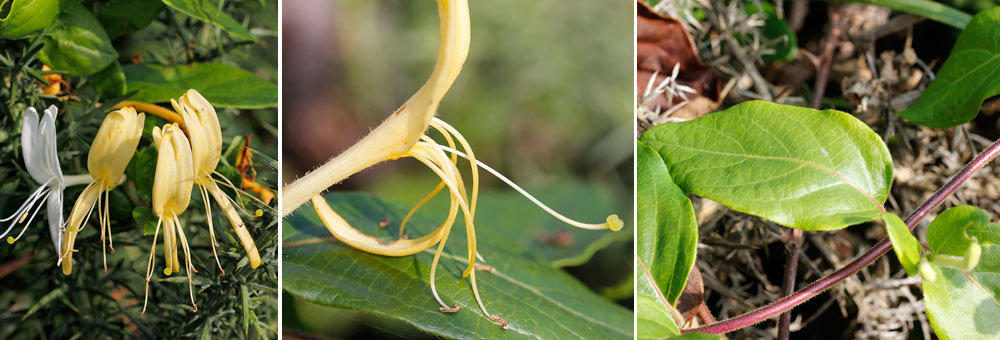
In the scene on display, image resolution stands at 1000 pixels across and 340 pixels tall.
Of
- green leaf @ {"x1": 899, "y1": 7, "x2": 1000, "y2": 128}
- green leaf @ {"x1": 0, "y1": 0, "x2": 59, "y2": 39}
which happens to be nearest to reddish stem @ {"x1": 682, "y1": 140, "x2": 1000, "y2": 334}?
green leaf @ {"x1": 899, "y1": 7, "x2": 1000, "y2": 128}

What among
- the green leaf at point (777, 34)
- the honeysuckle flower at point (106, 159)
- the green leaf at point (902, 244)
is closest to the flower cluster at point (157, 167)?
the honeysuckle flower at point (106, 159)

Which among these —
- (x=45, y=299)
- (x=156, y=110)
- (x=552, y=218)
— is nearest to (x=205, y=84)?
(x=156, y=110)

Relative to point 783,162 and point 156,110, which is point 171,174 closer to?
point 156,110

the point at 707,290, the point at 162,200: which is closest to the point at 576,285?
the point at 707,290

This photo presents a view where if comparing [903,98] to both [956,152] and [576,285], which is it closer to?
[956,152]

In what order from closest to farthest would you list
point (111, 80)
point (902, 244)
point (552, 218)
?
point (902, 244) < point (111, 80) < point (552, 218)

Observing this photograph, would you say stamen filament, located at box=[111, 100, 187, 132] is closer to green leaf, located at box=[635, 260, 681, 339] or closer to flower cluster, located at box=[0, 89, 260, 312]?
flower cluster, located at box=[0, 89, 260, 312]
